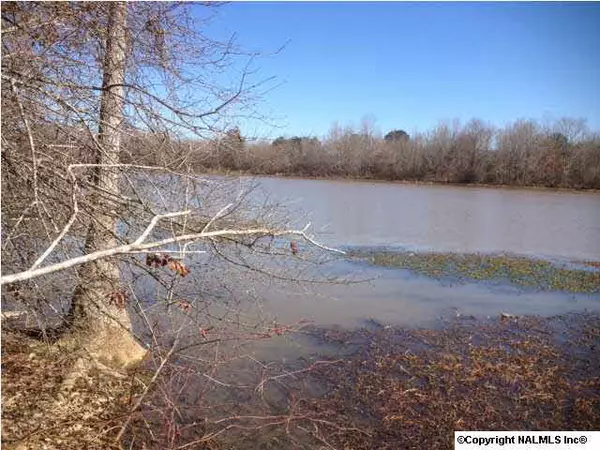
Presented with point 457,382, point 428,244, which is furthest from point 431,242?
point 457,382

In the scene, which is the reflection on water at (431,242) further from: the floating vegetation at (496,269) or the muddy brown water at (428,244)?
the floating vegetation at (496,269)

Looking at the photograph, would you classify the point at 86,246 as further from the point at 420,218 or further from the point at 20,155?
the point at 420,218

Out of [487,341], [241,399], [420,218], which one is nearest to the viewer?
[241,399]

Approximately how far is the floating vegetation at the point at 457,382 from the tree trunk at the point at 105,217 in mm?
2532

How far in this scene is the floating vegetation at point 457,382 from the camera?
15.9ft

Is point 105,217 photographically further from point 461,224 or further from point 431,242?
point 461,224

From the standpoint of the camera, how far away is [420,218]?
21453 millimetres

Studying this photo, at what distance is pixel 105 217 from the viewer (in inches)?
174

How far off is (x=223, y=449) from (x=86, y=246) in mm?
2257

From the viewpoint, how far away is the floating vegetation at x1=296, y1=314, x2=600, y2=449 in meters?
4.85

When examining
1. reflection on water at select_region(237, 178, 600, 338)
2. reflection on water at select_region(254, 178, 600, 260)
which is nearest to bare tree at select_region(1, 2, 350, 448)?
reflection on water at select_region(237, 178, 600, 338)

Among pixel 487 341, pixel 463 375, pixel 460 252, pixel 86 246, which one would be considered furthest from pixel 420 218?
pixel 86 246

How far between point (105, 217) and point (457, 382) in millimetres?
4512

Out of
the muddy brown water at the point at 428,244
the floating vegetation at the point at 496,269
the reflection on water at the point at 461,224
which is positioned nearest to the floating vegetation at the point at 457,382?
the muddy brown water at the point at 428,244
